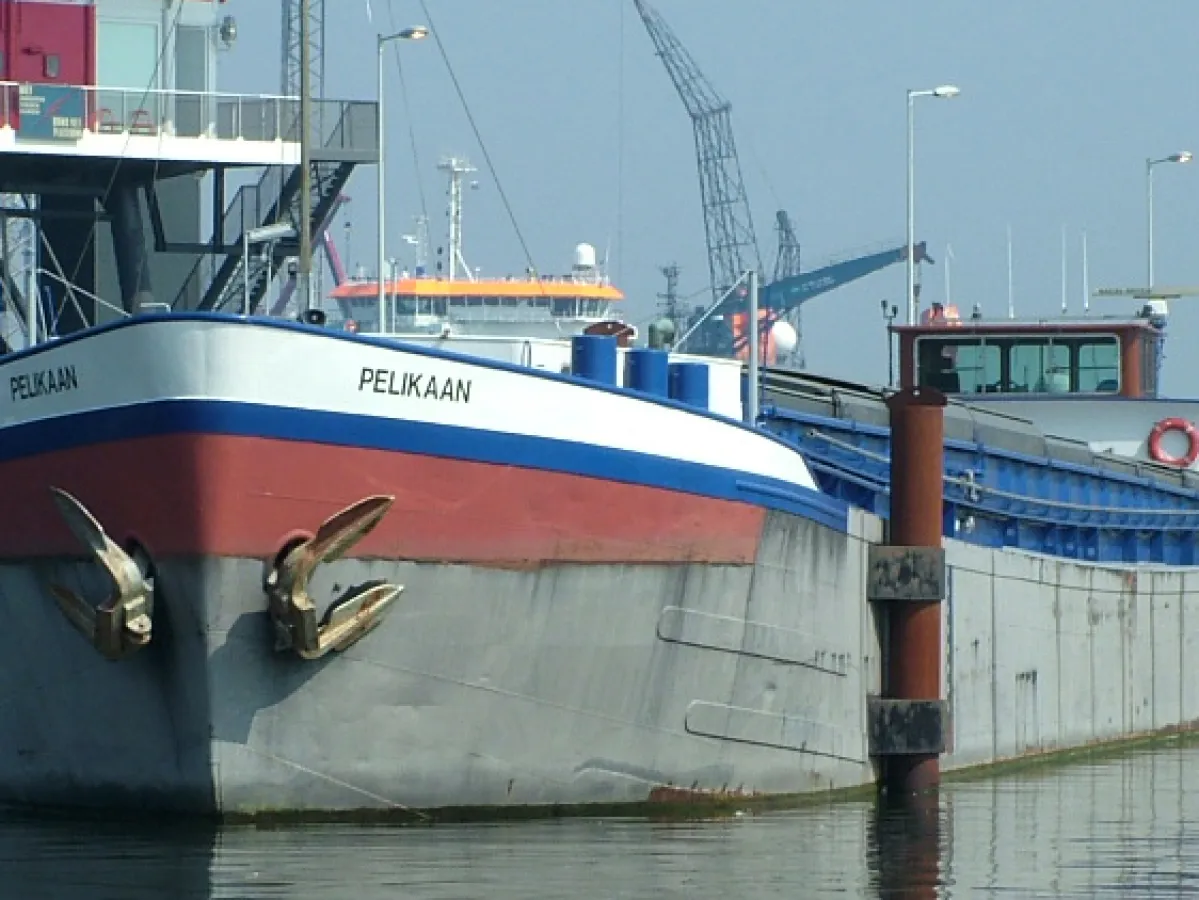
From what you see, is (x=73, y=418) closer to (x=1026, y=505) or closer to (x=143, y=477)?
(x=143, y=477)

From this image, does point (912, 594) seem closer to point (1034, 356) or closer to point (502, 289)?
point (1034, 356)

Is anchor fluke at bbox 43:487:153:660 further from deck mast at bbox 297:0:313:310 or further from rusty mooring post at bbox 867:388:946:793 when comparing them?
rusty mooring post at bbox 867:388:946:793

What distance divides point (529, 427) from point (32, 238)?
1261 centimetres

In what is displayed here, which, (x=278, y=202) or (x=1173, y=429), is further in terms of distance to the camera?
(x=1173, y=429)

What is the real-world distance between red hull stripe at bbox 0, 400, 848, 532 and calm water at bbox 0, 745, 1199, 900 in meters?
2.56

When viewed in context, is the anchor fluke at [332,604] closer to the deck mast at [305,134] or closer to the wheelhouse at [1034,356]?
the deck mast at [305,134]

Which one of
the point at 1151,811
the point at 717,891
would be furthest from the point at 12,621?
the point at 1151,811

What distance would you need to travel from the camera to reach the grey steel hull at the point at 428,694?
55.8 ft

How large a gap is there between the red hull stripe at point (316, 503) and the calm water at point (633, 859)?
6.51ft

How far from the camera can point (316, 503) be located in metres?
16.9

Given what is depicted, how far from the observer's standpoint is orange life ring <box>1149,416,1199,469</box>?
31031 millimetres

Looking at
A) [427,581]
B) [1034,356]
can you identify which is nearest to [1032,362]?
[1034,356]

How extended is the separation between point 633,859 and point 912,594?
587 cm

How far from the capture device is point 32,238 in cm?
2853
